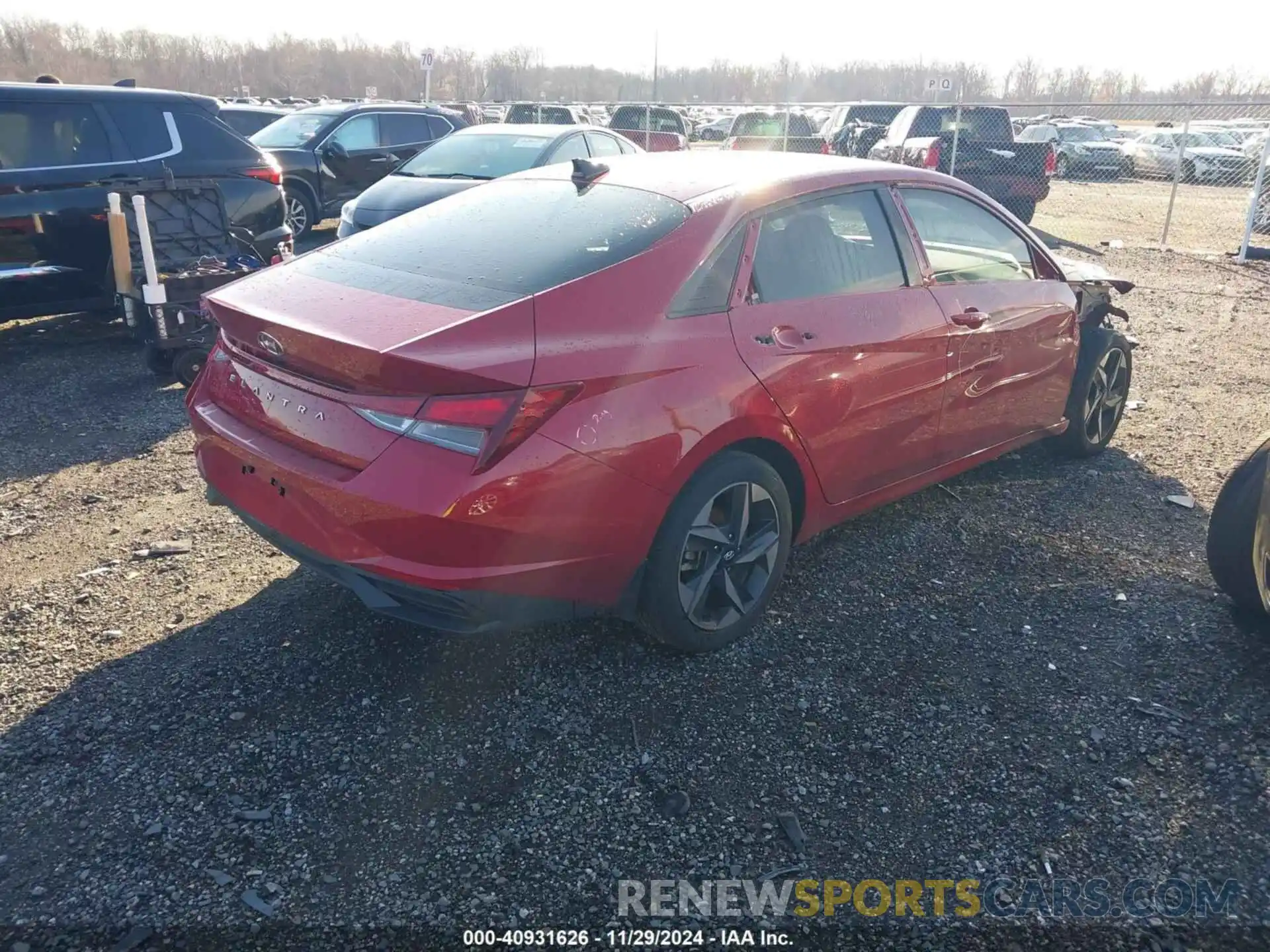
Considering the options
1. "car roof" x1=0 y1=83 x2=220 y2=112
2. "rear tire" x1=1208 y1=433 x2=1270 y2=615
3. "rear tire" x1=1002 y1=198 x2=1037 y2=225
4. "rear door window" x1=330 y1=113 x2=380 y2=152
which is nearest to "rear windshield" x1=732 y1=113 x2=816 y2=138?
"rear tire" x1=1002 y1=198 x2=1037 y2=225

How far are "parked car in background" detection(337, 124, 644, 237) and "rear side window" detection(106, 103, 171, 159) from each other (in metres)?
1.88

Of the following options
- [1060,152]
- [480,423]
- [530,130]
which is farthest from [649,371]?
[1060,152]

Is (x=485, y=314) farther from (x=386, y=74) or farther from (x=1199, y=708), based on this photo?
(x=386, y=74)

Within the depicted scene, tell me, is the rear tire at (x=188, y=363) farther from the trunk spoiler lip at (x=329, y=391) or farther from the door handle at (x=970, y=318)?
the door handle at (x=970, y=318)

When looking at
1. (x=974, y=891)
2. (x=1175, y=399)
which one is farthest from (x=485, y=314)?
(x=1175, y=399)

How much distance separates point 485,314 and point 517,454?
0.44 metres

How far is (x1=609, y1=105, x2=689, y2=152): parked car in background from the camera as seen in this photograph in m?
19.1

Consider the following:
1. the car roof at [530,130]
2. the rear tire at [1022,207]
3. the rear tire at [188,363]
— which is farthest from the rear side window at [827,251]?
the rear tire at [1022,207]

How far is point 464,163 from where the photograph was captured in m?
9.75

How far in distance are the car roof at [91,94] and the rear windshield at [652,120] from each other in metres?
13.5

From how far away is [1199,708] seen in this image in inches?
123

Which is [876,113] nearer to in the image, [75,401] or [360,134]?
[360,134]

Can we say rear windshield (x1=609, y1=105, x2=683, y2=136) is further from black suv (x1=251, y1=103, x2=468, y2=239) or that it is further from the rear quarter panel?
the rear quarter panel

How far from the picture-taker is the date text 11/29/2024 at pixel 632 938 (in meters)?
2.24
